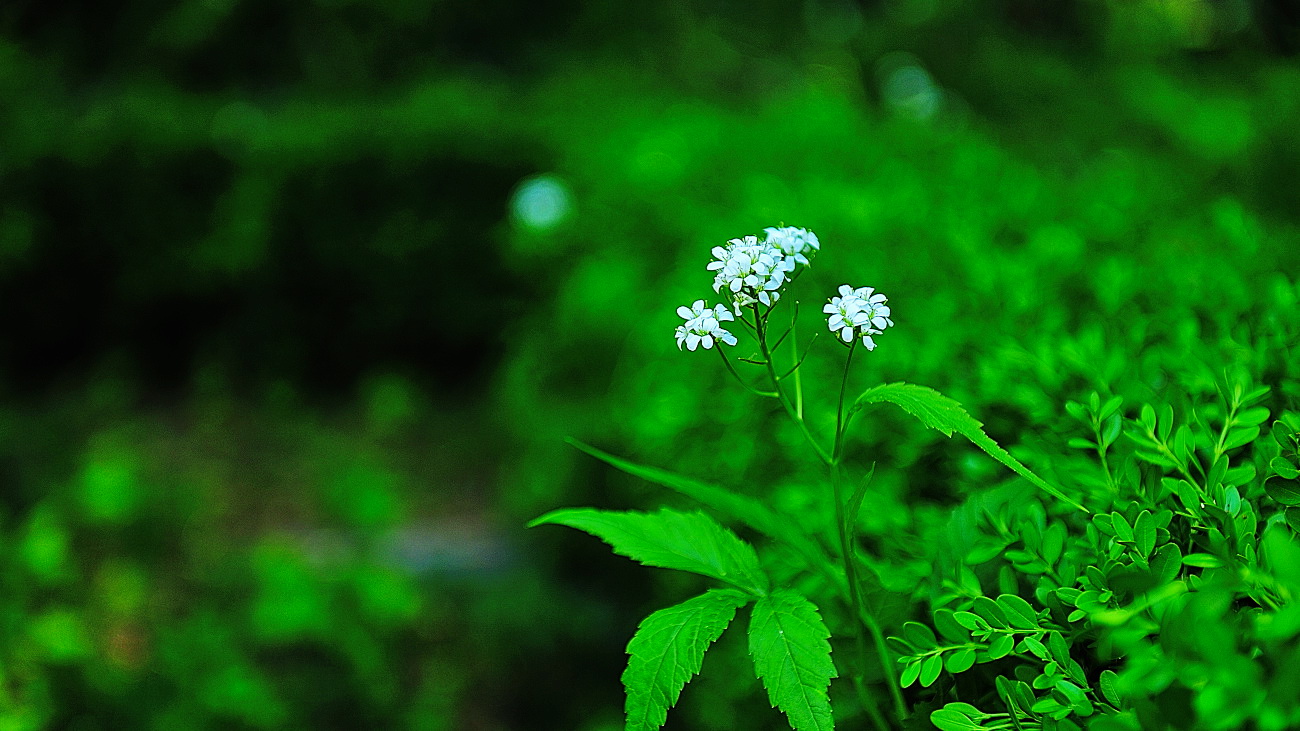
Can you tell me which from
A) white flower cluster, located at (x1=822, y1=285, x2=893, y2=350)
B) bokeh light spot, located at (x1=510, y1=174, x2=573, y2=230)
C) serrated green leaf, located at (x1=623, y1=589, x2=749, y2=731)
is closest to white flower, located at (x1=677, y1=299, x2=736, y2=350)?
white flower cluster, located at (x1=822, y1=285, x2=893, y2=350)

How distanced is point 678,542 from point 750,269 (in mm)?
327

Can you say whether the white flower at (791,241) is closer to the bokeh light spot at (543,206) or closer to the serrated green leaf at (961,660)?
the serrated green leaf at (961,660)

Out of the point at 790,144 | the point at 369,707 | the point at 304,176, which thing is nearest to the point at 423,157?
the point at 304,176

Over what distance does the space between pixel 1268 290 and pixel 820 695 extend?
98 cm

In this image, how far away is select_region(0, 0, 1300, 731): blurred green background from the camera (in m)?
1.67

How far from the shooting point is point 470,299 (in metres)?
5.46

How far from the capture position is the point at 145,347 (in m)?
5.75

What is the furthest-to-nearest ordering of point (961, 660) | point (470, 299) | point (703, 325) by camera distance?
point (470, 299)
point (703, 325)
point (961, 660)

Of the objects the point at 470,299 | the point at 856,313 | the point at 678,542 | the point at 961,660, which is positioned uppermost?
the point at 470,299

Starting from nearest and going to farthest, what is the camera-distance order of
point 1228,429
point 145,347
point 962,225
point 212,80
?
1. point 1228,429
2. point 962,225
3. point 145,347
4. point 212,80

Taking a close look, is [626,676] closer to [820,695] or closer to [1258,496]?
[820,695]

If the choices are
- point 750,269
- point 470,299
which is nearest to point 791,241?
point 750,269

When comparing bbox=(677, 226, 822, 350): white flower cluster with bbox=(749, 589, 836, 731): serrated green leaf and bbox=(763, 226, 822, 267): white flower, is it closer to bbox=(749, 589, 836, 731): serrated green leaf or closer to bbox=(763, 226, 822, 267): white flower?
bbox=(763, 226, 822, 267): white flower

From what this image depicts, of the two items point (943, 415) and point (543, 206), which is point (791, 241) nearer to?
point (943, 415)
